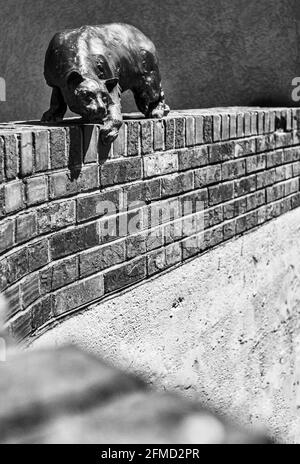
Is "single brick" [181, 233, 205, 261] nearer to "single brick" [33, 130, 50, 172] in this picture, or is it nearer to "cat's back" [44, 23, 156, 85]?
"cat's back" [44, 23, 156, 85]

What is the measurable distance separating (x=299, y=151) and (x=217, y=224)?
1386 mm

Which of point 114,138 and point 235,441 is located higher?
point 114,138

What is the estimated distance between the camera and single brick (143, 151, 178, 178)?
3152mm

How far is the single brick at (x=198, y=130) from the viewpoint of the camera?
11.5ft

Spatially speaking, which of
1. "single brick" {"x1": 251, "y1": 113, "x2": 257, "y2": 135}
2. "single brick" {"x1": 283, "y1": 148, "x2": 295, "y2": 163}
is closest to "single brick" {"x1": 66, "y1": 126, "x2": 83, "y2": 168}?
"single brick" {"x1": 251, "y1": 113, "x2": 257, "y2": 135}

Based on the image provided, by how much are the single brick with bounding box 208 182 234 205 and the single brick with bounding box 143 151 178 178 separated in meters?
0.43

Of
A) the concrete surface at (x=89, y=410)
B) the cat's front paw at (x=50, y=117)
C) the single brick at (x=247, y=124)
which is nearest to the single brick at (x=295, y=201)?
the single brick at (x=247, y=124)

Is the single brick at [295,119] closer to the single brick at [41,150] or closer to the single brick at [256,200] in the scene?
the single brick at [256,200]

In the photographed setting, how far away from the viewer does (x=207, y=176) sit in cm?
366


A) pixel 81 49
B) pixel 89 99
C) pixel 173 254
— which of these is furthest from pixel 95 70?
pixel 173 254

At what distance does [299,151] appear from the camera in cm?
486

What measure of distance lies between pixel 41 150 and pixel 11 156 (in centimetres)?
21
